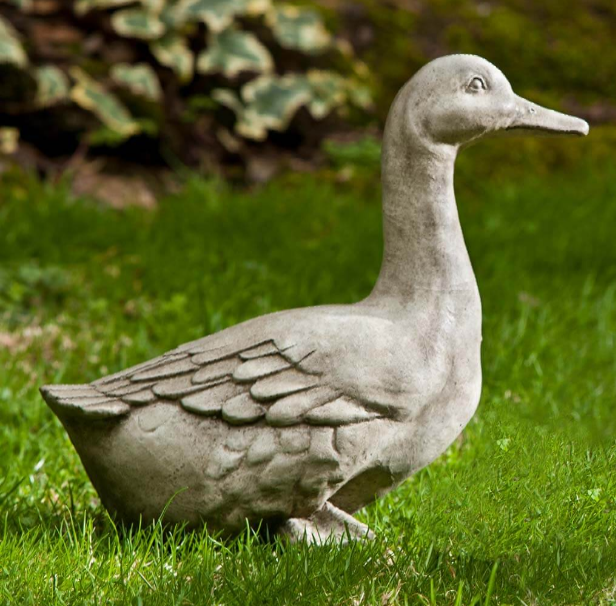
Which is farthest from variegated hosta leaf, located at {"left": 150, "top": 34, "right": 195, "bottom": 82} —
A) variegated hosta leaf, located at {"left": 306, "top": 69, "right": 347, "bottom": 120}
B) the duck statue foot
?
the duck statue foot

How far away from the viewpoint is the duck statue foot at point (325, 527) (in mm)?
2416

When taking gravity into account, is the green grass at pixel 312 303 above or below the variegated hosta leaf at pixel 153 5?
below

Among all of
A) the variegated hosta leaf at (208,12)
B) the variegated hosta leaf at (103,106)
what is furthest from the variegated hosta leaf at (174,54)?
the variegated hosta leaf at (103,106)

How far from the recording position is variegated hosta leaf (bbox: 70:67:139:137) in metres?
6.16

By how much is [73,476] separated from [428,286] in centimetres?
144

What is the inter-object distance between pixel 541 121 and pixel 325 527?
1201mm

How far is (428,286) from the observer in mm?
2498

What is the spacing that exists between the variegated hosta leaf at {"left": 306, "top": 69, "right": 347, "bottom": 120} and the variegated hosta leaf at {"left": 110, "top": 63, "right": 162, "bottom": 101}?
3.53 ft

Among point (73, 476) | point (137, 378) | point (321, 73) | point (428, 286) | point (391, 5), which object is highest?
point (391, 5)

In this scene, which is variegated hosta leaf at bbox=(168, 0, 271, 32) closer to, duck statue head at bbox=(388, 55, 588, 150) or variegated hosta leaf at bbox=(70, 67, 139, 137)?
variegated hosta leaf at bbox=(70, 67, 139, 137)

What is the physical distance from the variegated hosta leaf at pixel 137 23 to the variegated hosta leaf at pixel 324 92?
3.62 feet

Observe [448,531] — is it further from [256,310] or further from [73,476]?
[256,310]

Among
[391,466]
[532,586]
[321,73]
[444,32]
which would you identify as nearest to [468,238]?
[321,73]

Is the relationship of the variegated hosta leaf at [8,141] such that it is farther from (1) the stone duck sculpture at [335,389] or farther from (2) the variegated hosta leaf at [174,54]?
(1) the stone duck sculpture at [335,389]
